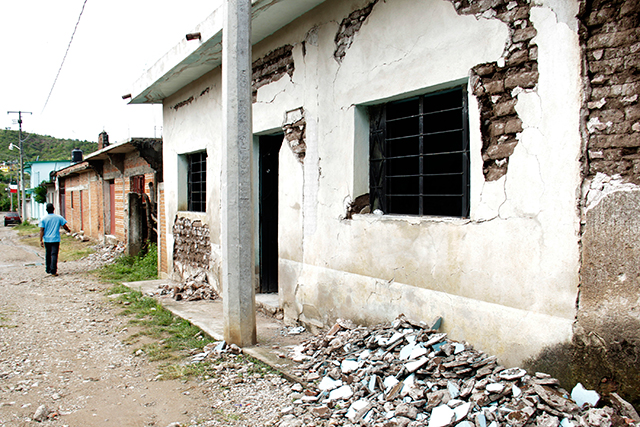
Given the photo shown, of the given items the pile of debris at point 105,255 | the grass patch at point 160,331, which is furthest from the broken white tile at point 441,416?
the pile of debris at point 105,255

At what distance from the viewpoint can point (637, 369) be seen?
8.21 ft

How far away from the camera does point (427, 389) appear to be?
304 centimetres

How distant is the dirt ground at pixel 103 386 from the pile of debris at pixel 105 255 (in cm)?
590

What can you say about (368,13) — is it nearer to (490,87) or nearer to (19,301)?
(490,87)

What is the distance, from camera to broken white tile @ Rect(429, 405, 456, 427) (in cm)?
270

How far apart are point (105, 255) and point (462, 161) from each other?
1199cm

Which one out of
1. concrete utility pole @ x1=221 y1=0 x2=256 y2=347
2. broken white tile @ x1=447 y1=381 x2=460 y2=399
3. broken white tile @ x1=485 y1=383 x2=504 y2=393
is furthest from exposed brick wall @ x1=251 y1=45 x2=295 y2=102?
broken white tile @ x1=485 y1=383 x2=504 y2=393

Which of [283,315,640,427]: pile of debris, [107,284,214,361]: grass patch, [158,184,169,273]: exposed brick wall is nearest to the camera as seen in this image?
[283,315,640,427]: pile of debris

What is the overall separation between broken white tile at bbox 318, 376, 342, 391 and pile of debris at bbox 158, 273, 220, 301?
12.5 feet

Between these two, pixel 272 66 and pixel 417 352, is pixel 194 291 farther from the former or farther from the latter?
pixel 417 352

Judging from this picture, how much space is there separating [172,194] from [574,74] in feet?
24.6

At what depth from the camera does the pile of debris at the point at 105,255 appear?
12.1m

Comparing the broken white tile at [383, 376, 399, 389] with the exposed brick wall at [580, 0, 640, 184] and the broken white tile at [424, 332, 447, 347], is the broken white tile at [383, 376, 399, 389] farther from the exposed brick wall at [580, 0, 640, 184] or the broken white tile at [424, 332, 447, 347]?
the exposed brick wall at [580, 0, 640, 184]

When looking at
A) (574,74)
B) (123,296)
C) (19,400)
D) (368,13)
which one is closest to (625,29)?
(574,74)
